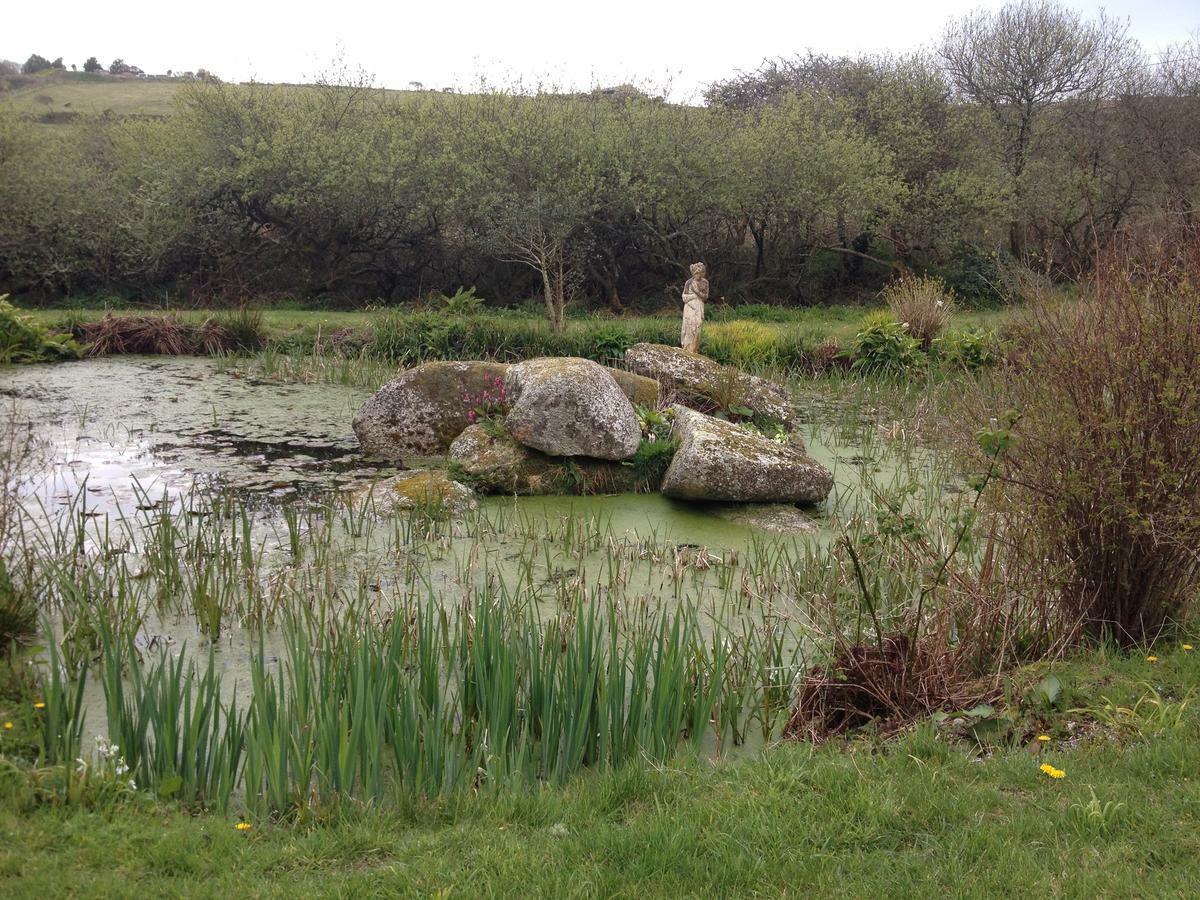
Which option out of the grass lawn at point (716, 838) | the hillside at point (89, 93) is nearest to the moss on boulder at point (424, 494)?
the grass lawn at point (716, 838)

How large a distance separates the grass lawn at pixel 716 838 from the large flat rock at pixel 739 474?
509cm

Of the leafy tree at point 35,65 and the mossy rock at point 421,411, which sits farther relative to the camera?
the leafy tree at point 35,65

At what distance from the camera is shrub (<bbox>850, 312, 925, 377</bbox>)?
17.2 meters

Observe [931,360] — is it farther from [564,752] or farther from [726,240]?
[564,752]

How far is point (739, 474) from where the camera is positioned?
926cm

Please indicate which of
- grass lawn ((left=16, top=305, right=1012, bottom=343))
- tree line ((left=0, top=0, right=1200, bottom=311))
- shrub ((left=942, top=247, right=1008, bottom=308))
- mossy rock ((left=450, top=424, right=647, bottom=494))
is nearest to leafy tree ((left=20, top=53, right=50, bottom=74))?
tree line ((left=0, top=0, right=1200, bottom=311))

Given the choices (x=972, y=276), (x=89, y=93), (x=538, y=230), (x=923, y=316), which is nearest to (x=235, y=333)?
(x=538, y=230)

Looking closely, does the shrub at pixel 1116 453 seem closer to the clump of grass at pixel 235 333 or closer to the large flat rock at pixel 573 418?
the large flat rock at pixel 573 418

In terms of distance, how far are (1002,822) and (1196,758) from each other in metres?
0.99

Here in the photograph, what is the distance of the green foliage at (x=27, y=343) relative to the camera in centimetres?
1643

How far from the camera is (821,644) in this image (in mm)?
5355

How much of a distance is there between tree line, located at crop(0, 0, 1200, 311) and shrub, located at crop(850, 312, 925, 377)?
7.65 meters

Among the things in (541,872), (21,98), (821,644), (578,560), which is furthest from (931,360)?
(21,98)

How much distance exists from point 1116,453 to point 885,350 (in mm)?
12338
